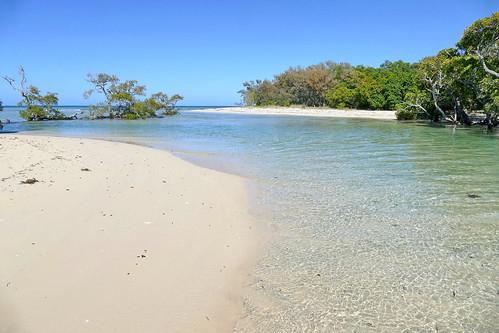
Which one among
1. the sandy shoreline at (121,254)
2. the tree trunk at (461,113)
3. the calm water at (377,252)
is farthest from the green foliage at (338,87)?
the sandy shoreline at (121,254)

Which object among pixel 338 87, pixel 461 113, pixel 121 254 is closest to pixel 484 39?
pixel 461 113

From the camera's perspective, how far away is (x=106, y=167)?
10859mm

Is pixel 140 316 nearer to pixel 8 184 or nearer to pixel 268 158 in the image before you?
pixel 8 184

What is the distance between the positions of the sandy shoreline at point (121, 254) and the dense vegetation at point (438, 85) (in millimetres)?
25449

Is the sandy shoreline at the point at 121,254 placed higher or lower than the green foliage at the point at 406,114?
lower

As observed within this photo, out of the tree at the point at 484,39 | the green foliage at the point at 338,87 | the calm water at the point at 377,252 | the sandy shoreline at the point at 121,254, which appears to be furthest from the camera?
the green foliage at the point at 338,87

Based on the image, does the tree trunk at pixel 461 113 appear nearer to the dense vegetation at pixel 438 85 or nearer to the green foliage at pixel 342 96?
the dense vegetation at pixel 438 85

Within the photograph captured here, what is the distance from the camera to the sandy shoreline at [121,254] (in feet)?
11.3

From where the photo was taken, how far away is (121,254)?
4719 millimetres

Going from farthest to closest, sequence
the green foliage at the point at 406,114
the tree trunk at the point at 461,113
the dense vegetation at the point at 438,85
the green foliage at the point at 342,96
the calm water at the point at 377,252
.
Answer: the green foliage at the point at 342,96, the green foliage at the point at 406,114, the tree trunk at the point at 461,113, the dense vegetation at the point at 438,85, the calm water at the point at 377,252

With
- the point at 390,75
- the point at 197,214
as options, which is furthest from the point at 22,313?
the point at 390,75

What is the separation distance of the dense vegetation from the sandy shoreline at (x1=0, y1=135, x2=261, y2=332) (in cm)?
2545

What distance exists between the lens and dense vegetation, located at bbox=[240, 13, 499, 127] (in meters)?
25.6

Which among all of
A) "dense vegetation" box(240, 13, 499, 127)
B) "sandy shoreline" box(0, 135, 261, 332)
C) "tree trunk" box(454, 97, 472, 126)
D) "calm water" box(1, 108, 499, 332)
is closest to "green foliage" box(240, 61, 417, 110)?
"dense vegetation" box(240, 13, 499, 127)
